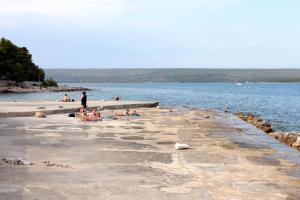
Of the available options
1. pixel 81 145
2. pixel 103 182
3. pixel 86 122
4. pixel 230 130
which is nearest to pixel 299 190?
pixel 103 182

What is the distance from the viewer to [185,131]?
24.3 m

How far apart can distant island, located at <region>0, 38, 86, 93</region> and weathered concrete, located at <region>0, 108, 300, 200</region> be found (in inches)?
3691

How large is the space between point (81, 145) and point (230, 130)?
1055 cm

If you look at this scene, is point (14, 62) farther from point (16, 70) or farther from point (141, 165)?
point (141, 165)

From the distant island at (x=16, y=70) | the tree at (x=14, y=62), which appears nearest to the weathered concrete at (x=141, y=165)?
the distant island at (x=16, y=70)

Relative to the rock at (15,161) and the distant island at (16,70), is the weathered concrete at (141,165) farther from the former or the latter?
the distant island at (16,70)

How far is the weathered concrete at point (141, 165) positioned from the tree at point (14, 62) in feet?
320

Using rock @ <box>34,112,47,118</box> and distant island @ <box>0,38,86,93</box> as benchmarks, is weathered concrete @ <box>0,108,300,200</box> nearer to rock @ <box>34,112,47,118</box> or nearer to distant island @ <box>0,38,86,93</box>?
rock @ <box>34,112,47,118</box>

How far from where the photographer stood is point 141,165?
14.2 m

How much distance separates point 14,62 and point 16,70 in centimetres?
215

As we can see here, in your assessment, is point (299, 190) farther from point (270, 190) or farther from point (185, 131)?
point (185, 131)

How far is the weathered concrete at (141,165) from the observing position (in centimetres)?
1099

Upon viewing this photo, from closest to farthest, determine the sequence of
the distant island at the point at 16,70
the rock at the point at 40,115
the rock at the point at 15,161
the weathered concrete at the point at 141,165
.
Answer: the weathered concrete at the point at 141,165 < the rock at the point at 15,161 < the rock at the point at 40,115 < the distant island at the point at 16,70

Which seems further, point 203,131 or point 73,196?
point 203,131
